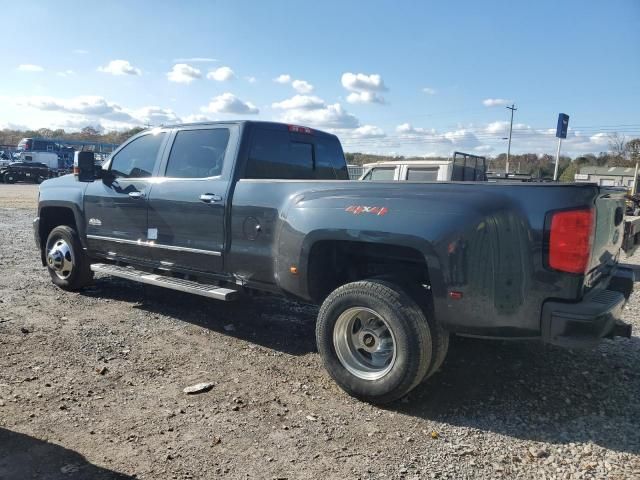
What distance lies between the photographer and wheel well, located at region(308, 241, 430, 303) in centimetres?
377

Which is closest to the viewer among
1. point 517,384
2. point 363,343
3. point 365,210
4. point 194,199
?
point 365,210

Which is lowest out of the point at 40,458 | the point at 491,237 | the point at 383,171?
the point at 40,458

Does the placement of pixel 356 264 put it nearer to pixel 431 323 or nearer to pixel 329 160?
pixel 431 323

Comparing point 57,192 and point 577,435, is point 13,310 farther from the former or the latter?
point 577,435

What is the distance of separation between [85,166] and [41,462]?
3728 millimetres

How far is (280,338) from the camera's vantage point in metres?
5.00

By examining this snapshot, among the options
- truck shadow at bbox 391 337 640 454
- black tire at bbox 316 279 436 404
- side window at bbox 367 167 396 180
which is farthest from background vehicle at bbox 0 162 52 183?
truck shadow at bbox 391 337 640 454

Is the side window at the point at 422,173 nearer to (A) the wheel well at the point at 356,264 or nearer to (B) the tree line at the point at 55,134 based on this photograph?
(A) the wheel well at the point at 356,264

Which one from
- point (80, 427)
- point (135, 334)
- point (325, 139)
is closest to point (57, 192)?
point (135, 334)

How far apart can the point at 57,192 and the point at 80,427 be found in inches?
161

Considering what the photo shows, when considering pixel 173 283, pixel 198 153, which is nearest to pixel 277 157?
pixel 198 153

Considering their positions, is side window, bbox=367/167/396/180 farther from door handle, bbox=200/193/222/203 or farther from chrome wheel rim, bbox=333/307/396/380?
chrome wheel rim, bbox=333/307/396/380

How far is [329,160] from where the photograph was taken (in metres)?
5.86

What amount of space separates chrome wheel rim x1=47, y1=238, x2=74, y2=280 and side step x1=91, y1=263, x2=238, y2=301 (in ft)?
1.78
